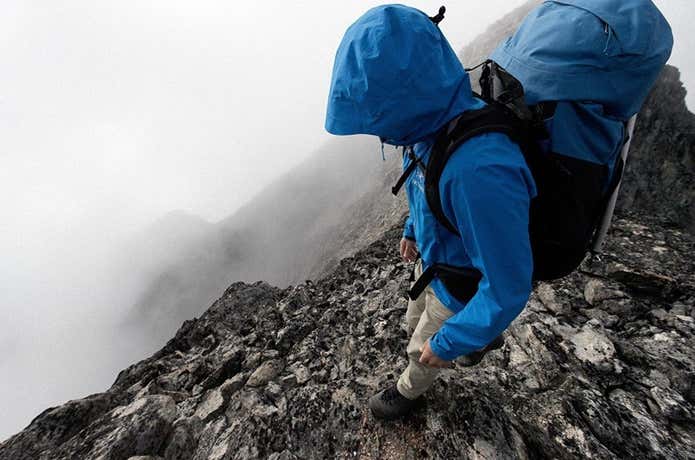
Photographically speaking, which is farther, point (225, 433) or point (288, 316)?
point (288, 316)

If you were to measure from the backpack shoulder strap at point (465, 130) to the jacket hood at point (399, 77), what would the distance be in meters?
0.10

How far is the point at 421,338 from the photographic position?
4207mm

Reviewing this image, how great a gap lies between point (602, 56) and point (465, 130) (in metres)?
1.17

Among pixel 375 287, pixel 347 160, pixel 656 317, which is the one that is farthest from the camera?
pixel 347 160

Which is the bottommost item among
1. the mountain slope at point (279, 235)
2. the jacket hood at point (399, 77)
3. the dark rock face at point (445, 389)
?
the mountain slope at point (279, 235)

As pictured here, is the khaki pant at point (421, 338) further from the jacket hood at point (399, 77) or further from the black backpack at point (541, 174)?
the jacket hood at point (399, 77)

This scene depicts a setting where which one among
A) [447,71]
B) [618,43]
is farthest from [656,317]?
[447,71]

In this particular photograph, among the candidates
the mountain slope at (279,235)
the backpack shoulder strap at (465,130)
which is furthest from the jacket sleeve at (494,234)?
the mountain slope at (279,235)

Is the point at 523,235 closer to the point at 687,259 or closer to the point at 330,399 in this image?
the point at 330,399

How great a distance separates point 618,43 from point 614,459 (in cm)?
468

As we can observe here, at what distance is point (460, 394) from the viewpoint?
200 inches

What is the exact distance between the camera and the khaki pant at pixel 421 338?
3.98 meters

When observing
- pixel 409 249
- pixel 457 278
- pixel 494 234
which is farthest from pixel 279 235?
pixel 494 234

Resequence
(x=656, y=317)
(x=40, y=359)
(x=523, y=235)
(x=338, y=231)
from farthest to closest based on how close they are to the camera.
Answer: (x=40, y=359), (x=338, y=231), (x=656, y=317), (x=523, y=235)
